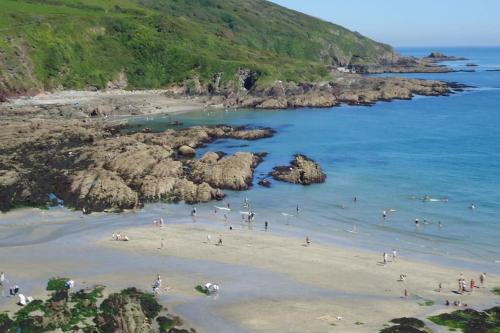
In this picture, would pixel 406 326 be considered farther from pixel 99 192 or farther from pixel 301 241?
pixel 99 192

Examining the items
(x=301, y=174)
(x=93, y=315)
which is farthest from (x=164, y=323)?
(x=301, y=174)

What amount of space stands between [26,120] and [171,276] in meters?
75.1

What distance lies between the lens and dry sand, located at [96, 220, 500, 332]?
34.2 meters

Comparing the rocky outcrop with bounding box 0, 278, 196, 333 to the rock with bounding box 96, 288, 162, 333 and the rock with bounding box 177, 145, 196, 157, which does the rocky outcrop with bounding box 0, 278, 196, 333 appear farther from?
the rock with bounding box 177, 145, 196, 157

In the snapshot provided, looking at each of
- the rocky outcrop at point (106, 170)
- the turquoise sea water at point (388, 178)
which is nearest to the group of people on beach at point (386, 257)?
the turquoise sea water at point (388, 178)

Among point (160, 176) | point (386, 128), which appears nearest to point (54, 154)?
point (160, 176)

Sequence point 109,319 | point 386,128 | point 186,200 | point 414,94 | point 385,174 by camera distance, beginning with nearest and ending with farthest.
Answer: point 109,319 → point 186,200 → point 385,174 → point 386,128 → point 414,94

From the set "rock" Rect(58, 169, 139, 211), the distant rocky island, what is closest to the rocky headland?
the distant rocky island

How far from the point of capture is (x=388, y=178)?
73500 mm

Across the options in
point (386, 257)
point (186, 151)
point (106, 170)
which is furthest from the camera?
point (186, 151)

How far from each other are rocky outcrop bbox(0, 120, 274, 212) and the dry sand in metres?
10.0

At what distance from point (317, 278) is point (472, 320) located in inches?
454

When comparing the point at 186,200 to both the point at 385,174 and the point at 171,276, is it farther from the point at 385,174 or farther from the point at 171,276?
the point at 385,174

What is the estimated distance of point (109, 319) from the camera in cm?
3247
